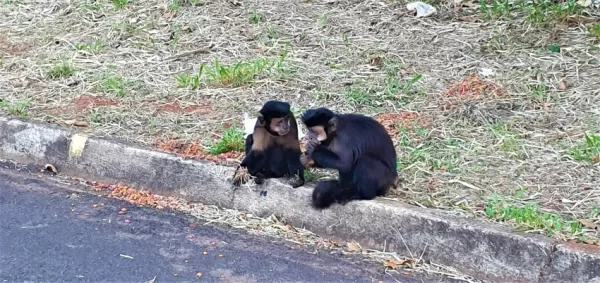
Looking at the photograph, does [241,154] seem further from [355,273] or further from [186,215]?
[355,273]

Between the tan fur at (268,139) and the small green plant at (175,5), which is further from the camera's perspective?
the small green plant at (175,5)

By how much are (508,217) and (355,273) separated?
0.86 m

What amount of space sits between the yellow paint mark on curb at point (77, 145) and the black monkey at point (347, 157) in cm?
180

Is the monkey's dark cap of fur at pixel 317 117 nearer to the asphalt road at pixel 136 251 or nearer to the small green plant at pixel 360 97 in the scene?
the asphalt road at pixel 136 251

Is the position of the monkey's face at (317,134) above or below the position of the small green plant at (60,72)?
above

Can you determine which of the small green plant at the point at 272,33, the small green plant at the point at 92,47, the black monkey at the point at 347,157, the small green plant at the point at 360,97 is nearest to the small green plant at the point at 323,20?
the small green plant at the point at 272,33

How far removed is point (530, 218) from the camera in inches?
175

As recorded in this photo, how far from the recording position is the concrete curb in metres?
4.21

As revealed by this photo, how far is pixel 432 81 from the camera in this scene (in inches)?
261

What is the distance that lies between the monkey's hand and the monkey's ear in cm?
20

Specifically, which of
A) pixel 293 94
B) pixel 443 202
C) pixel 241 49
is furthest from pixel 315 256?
pixel 241 49

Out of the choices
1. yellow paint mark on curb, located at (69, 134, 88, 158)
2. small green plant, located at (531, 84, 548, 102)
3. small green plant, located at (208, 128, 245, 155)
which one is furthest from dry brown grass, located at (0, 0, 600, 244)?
small green plant, located at (208, 128, 245, 155)

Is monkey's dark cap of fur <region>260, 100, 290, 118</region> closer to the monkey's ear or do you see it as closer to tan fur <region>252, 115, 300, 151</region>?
tan fur <region>252, 115, 300, 151</region>

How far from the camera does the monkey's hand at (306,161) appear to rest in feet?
16.0
